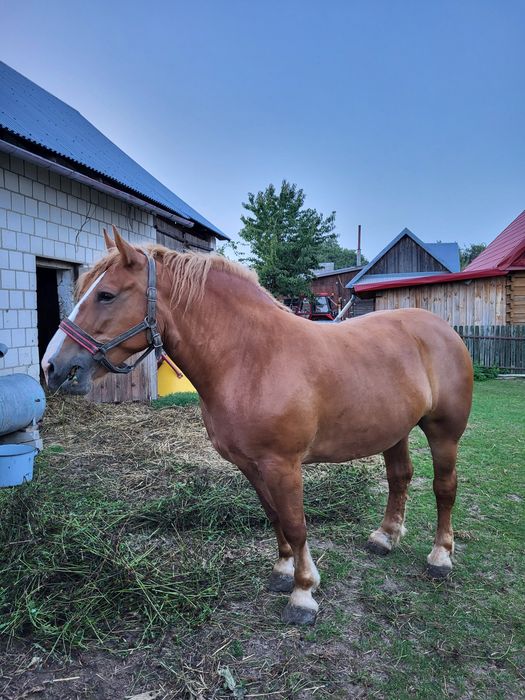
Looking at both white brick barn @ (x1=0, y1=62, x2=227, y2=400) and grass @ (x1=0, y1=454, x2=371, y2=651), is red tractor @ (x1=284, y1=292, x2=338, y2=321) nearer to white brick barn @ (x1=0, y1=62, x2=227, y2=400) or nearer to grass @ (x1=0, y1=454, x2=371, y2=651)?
white brick barn @ (x1=0, y1=62, x2=227, y2=400)

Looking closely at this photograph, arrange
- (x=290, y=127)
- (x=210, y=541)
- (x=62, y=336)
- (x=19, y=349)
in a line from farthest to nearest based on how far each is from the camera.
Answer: (x=290, y=127) → (x=19, y=349) → (x=210, y=541) → (x=62, y=336)

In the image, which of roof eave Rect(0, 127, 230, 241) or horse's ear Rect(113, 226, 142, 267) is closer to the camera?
horse's ear Rect(113, 226, 142, 267)

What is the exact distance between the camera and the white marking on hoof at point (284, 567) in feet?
7.52

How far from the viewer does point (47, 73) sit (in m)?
10.5

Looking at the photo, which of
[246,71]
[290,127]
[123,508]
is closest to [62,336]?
[123,508]

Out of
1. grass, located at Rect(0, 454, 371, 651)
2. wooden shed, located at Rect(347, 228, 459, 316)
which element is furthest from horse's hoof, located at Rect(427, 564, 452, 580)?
wooden shed, located at Rect(347, 228, 459, 316)

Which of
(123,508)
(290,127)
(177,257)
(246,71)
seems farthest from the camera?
(290,127)

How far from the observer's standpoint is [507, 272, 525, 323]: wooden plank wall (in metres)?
11.0

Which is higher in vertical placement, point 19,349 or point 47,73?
point 47,73

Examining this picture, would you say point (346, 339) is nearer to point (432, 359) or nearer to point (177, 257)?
point (432, 359)

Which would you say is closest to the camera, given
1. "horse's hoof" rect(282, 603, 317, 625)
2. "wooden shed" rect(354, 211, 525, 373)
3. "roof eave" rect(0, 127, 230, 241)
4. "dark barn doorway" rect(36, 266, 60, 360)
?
"horse's hoof" rect(282, 603, 317, 625)

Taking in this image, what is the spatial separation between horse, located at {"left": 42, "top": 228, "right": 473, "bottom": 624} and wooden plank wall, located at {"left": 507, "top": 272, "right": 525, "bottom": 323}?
10771 millimetres

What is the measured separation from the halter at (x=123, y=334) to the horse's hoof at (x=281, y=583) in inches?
59.7

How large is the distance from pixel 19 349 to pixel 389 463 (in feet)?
15.2
